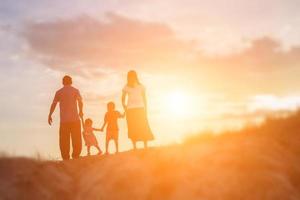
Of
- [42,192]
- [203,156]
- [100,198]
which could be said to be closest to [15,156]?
[42,192]

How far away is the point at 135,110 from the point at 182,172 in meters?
3.64

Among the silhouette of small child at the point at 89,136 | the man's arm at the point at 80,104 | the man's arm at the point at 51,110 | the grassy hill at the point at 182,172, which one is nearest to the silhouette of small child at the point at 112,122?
the silhouette of small child at the point at 89,136

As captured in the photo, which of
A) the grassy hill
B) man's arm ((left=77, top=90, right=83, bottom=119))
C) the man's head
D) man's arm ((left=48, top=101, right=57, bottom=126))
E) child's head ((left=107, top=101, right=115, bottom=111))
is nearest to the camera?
the grassy hill

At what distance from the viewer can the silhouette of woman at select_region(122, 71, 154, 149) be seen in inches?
658

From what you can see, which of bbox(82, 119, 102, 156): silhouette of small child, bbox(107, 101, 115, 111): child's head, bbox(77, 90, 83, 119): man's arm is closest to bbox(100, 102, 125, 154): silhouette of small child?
bbox(107, 101, 115, 111): child's head

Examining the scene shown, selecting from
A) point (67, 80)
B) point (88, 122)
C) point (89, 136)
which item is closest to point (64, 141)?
point (67, 80)

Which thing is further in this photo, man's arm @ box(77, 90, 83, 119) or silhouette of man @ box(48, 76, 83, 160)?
man's arm @ box(77, 90, 83, 119)

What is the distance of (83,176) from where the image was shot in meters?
15.0

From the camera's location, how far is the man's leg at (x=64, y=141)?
16.7 meters

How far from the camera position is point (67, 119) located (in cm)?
1681

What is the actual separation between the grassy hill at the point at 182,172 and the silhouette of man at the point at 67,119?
99 centimetres

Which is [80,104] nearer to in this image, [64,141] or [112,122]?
[64,141]

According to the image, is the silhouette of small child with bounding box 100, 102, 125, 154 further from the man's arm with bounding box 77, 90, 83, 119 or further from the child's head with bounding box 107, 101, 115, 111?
the man's arm with bounding box 77, 90, 83, 119

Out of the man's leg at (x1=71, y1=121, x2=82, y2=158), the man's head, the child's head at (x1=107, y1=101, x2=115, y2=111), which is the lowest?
the man's leg at (x1=71, y1=121, x2=82, y2=158)
